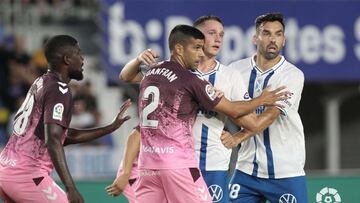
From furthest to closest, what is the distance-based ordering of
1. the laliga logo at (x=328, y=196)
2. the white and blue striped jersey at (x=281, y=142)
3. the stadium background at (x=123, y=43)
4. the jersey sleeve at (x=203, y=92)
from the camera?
the stadium background at (x=123, y=43) < the laliga logo at (x=328, y=196) < the white and blue striped jersey at (x=281, y=142) < the jersey sleeve at (x=203, y=92)

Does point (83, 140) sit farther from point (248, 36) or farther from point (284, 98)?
point (248, 36)

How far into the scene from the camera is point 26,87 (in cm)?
1577

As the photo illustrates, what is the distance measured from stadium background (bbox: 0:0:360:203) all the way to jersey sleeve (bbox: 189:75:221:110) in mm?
6392

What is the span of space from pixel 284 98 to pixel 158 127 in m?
1.06

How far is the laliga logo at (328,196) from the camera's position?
1045 cm

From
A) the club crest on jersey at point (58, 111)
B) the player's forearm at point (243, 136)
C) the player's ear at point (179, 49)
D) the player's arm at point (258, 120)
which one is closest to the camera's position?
the club crest on jersey at point (58, 111)

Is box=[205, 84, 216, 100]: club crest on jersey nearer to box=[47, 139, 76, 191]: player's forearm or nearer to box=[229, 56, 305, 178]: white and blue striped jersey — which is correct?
box=[229, 56, 305, 178]: white and blue striped jersey

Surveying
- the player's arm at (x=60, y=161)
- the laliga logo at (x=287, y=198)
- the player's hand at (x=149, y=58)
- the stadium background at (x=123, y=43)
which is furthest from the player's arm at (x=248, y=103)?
the stadium background at (x=123, y=43)

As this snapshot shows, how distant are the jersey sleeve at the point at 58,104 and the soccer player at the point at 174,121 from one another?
551 mm

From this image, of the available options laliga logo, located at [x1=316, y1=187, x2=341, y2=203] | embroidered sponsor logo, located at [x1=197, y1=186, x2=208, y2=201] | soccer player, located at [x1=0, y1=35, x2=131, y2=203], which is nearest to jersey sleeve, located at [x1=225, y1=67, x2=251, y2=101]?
embroidered sponsor logo, located at [x1=197, y1=186, x2=208, y2=201]

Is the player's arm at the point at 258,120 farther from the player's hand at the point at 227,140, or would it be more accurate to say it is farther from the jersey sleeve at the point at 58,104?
the jersey sleeve at the point at 58,104

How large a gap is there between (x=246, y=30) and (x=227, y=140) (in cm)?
692

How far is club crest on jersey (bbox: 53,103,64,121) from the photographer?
8.00 metres

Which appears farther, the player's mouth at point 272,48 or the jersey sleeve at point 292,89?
the player's mouth at point 272,48
